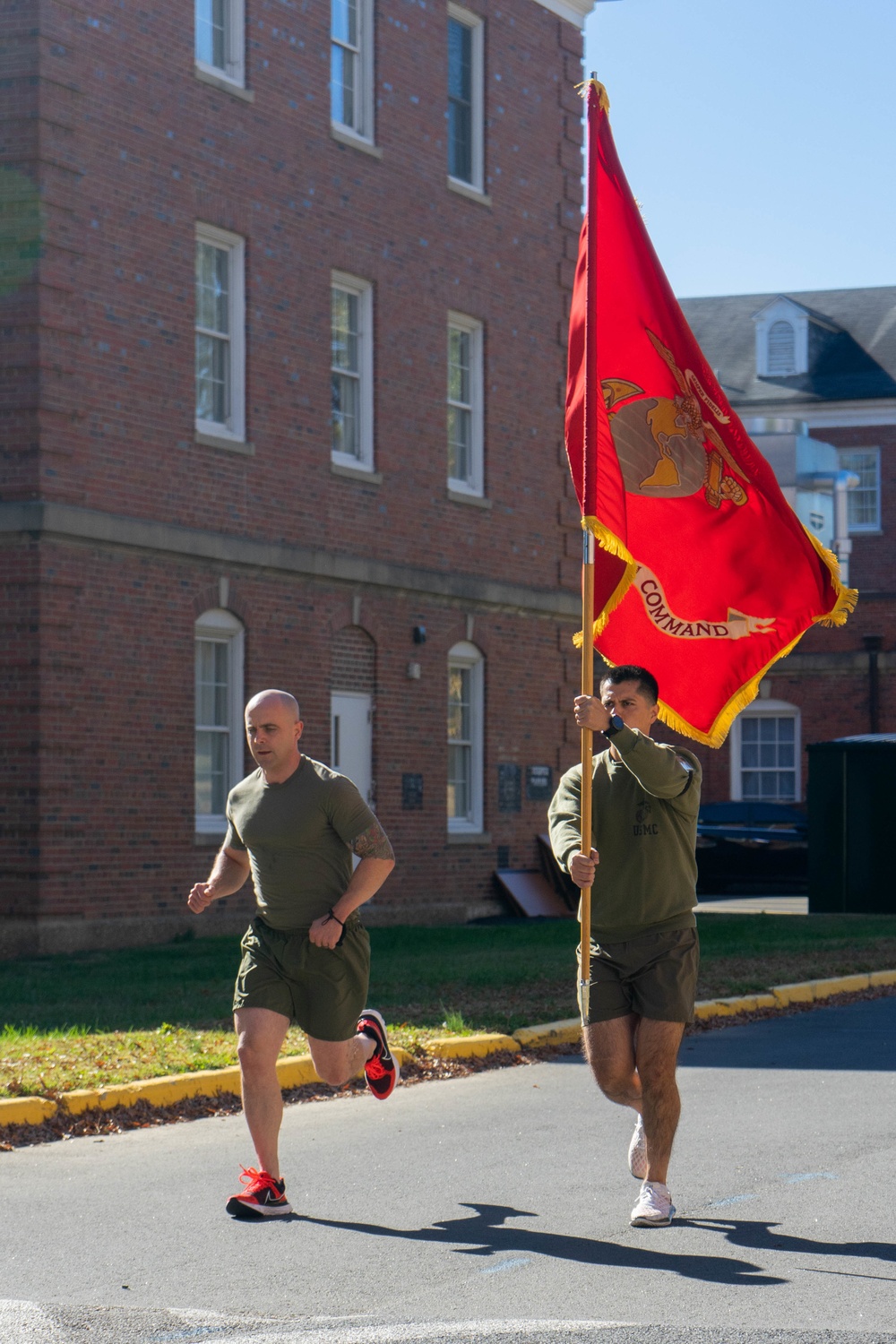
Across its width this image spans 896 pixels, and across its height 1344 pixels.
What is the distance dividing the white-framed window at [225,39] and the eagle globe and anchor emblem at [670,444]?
12.8 meters

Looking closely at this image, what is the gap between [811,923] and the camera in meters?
20.2

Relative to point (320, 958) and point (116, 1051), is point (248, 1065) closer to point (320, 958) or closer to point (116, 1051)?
point (320, 958)

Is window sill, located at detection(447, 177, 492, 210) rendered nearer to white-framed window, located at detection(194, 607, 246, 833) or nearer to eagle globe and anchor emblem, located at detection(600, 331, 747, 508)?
white-framed window, located at detection(194, 607, 246, 833)

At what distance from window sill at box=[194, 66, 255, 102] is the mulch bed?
1108 centimetres

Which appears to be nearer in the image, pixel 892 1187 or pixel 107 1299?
pixel 107 1299

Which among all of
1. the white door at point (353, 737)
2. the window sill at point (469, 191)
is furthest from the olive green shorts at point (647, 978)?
the window sill at point (469, 191)

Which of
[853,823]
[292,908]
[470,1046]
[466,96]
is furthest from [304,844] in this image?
[466,96]

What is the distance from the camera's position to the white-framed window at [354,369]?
21031mm

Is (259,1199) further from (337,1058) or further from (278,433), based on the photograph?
(278,433)

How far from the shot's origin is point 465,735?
23094 millimetres

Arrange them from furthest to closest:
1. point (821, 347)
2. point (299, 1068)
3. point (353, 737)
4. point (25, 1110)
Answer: point (821, 347), point (353, 737), point (299, 1068), point (25, 1110)

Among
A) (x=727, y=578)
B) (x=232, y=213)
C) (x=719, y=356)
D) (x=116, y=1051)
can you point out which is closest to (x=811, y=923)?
(x=232, y=213)

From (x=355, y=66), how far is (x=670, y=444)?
49.3 ft

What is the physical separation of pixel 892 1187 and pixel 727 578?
2492 mm
